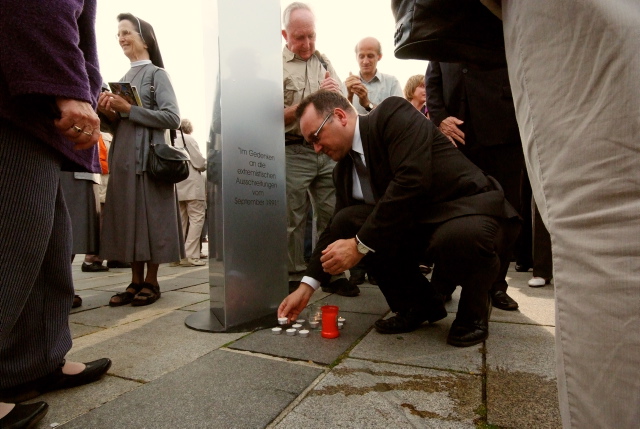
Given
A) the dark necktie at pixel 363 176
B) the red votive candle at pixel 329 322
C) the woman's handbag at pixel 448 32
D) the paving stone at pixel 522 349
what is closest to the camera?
the woman's handbag at pixel 448 32

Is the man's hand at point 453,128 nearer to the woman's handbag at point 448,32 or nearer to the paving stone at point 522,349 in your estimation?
the paving stone at point 522,349

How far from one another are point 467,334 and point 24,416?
5.70 ft

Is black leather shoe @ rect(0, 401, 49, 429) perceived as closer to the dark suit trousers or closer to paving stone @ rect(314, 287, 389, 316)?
the dark suit trousers

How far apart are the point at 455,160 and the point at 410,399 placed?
1268 millimetres

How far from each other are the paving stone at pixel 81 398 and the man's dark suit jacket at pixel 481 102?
8.33 ft

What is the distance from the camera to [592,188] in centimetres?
70

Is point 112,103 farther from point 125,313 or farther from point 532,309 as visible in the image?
point 532,309

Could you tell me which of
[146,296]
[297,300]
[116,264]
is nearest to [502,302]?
[297,300]

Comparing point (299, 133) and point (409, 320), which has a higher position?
point (299, 133)

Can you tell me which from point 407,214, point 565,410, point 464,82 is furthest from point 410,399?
point 464,82

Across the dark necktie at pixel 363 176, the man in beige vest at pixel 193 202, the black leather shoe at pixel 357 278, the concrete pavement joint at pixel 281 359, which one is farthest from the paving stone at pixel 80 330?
the man in beige vest at pixel 193 202

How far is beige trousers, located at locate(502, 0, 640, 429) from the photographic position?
2.15ft

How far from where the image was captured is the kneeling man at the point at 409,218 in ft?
6.38

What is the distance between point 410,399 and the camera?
1373 mm
